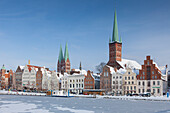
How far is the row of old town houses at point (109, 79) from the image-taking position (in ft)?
300

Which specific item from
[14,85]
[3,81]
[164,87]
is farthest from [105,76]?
[3,81]

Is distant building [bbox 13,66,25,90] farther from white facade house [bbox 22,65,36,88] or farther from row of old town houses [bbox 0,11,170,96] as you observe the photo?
white facade house [bbox 22,65,36,88]

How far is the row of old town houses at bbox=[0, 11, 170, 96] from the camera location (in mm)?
91463

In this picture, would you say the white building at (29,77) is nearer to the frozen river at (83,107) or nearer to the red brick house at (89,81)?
the red brick house at (89,81)

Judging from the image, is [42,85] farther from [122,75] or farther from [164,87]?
[164,87]

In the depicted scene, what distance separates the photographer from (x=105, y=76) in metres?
102

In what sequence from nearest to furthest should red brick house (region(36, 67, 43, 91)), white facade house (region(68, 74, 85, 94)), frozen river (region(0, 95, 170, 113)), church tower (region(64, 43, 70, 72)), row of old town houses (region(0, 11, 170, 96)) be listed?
frozen river (region(0, 95, 170, 113)) → row of old town houses (region(0, 11, 170, 96)) → white facade house (region(68, 74, 85, 94)) → red brick house (region(36, 67, 43, 91)) → church tower (region(64, 43, 70, 72))

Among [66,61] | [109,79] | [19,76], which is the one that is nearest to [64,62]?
[66,61]

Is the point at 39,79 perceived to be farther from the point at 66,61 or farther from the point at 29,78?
the point at 66,61

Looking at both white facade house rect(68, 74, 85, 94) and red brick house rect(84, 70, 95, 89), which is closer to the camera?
red brick house rect(84, 70, 95, 89)

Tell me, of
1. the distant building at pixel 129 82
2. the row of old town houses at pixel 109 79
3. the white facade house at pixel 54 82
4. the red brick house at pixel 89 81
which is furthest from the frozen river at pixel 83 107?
the white facade house at pixel 54 82

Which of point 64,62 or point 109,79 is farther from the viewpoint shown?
point 64,62

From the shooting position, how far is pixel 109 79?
10106 cm

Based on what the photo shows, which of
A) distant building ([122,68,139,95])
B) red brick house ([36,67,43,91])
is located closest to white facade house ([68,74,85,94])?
distant building ([122,68,139,95])
